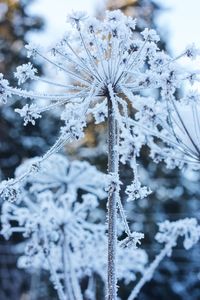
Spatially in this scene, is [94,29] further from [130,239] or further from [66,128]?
[130,239]

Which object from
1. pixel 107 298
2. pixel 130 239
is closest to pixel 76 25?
pixel 130 239

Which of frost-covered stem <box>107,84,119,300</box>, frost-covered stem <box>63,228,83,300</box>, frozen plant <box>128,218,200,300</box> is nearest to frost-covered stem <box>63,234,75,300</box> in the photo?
frost-covered stem <box>63,228,83,300</box>

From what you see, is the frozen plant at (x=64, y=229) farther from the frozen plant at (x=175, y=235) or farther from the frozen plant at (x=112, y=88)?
the frozen plant at (x=112, y=88)

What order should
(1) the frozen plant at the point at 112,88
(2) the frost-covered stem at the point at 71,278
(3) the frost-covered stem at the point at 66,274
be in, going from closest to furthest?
(1) the frozen plant at the point at 112,88 < (2) the frost-covered stem at the point at 71,278 < (3) the frost-covered stem at the point at 66,274

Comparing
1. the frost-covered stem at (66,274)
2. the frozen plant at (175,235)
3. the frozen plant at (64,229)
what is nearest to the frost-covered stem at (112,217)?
the frozen plant at (64,229)

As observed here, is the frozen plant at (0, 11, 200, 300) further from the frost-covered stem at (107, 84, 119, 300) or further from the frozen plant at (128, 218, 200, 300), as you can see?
the frozen plant at (128, 218, 200, 300)

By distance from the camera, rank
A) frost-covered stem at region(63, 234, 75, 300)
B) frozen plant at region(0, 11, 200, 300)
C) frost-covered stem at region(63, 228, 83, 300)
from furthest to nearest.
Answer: frost-covered stem at region(63, 234, 75, 300)
frost-covered stem at region(63, 228, 83, 300)
frozen plant at region(0, 11, 200, 300)

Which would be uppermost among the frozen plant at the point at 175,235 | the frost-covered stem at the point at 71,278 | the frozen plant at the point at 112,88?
the frozen plant at the point at 112,88
